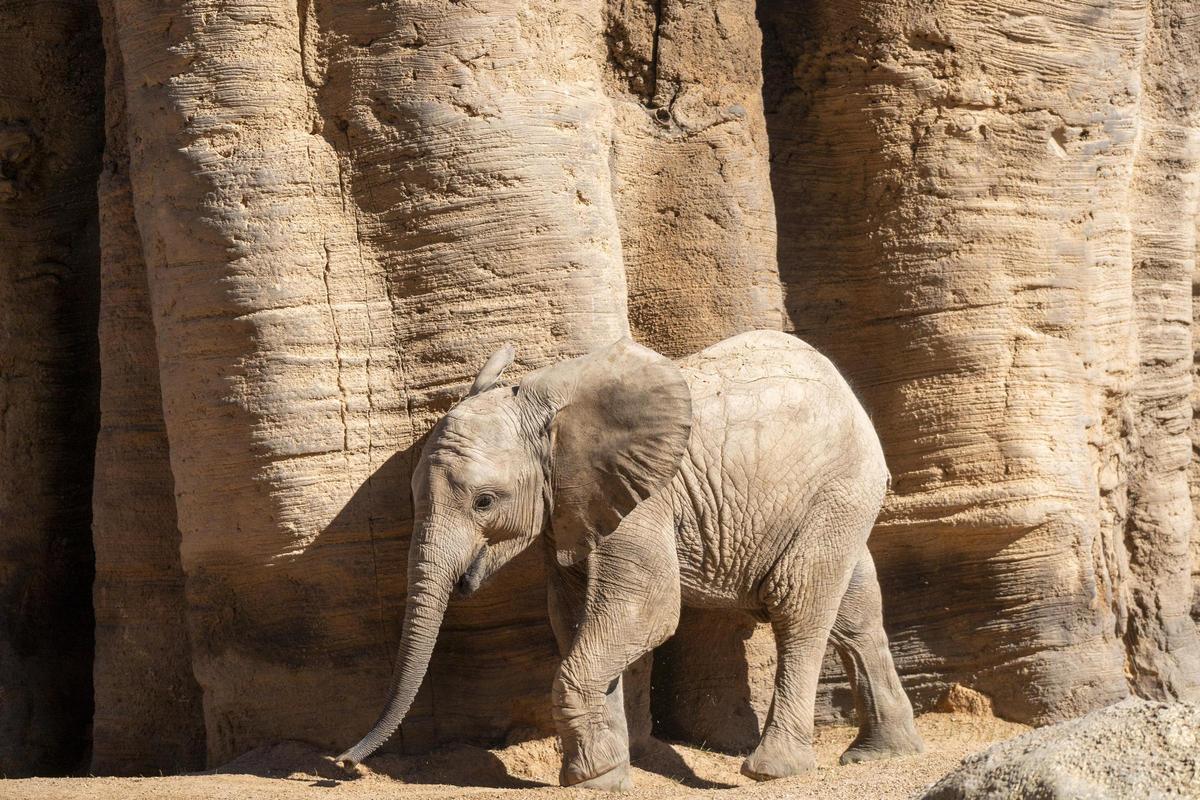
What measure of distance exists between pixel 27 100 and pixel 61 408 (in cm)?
153

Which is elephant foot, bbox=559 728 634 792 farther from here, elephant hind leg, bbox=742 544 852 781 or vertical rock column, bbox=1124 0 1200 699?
vertical rock column, bbox=1124 0 1200 699

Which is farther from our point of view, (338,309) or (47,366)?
(47,366)

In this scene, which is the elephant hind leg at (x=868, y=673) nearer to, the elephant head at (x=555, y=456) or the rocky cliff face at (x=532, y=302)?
the rocky cliff face at (x=532, y=302)

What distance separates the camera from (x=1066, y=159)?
7.71 metres

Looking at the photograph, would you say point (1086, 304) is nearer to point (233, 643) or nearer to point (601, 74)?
point (601, 74)

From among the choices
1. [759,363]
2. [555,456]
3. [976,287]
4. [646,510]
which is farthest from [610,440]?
[976,287]

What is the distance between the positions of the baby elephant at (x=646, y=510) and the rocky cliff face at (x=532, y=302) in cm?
64

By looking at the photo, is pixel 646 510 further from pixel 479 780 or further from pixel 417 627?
pixel 479 780

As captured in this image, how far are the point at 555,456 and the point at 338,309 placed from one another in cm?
123

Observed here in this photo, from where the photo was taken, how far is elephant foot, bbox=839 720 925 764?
21.7 ft

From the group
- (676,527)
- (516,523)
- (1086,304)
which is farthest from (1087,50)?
(516,523)

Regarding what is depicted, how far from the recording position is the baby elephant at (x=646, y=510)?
554cm

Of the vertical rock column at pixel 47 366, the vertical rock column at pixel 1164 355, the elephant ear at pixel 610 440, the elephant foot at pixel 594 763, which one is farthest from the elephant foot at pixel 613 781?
the vertical rock column at pixel 1164 355

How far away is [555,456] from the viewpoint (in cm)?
570
